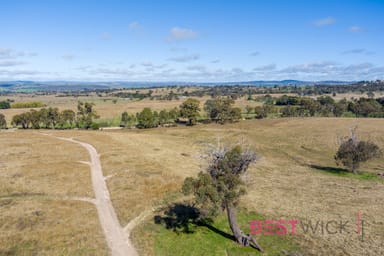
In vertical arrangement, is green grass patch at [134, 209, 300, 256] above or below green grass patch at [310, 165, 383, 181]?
above

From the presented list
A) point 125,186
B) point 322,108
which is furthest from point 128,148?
point 322,108

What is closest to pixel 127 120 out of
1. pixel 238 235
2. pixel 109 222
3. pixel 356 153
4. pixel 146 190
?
pixel 146 190

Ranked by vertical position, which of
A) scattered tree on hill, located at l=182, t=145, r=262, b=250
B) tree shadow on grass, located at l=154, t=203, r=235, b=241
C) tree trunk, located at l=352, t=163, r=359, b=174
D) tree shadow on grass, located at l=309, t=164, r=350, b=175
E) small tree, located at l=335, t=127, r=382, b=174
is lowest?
tree shadow on grass, located at l=309, t=164, r=350, b=175

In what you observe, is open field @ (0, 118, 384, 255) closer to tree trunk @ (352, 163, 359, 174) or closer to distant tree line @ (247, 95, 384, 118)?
tree trunk @ (352, 163, 359, 174)

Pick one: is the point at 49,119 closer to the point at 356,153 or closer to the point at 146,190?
the point at 146,190

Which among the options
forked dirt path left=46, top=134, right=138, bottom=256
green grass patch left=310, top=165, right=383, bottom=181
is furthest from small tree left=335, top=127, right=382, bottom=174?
forked dirt path left=46, top=134, right=138, bottom=256

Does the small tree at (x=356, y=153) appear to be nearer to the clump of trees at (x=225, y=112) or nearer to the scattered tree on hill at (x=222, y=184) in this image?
the scattered tree on hill at (x=222, y=184)
